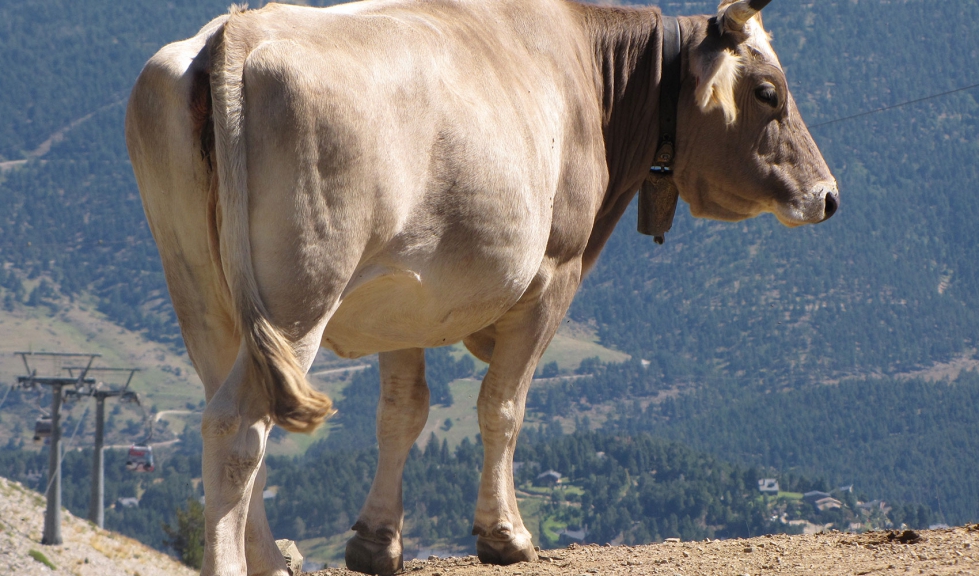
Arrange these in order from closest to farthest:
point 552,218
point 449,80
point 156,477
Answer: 1. point 449,80
2. point 552,218
3. point 156,477

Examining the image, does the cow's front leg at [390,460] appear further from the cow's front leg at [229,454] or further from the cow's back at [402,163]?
the cow's front leg at [229,454]

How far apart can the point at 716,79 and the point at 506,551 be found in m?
3.71

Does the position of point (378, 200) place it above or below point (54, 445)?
above

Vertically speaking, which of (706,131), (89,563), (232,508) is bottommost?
(89,563)

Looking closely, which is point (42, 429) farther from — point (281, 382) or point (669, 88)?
point (281, 382)

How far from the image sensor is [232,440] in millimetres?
4957

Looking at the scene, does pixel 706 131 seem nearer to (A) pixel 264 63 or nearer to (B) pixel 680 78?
(B) pixel 680 78

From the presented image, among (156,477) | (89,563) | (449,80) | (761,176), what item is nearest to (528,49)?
(449,80)

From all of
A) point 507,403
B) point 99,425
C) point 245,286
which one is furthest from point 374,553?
point 99,425

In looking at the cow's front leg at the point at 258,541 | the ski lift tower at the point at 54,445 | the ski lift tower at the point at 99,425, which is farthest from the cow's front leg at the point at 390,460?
the ski lift tower at the point at 99,425

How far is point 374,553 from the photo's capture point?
7.58 m

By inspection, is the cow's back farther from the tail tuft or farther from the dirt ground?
the dirt ground

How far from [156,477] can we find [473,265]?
170 metres

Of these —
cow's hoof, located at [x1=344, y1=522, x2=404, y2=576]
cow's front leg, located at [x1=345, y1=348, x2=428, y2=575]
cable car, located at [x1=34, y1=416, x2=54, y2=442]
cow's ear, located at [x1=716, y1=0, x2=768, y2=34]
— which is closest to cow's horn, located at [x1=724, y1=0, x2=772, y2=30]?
cow's ear, located at [x1=716, y1=0, x2=768, y2=34]
